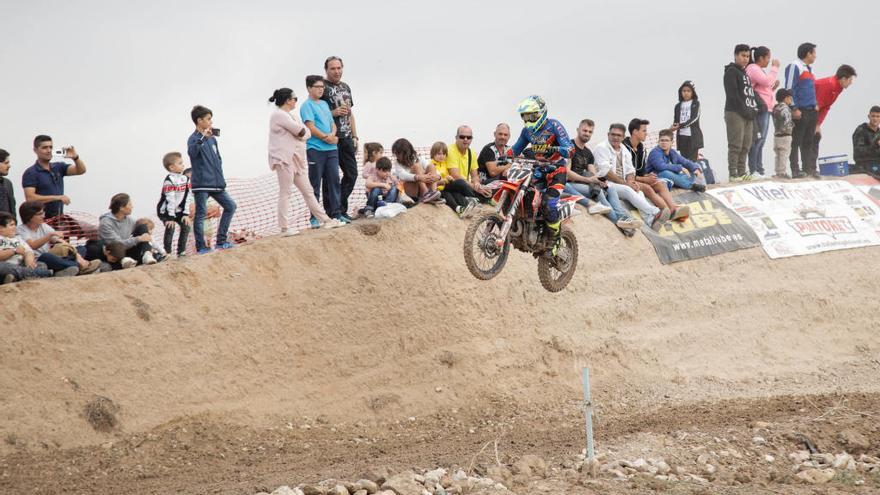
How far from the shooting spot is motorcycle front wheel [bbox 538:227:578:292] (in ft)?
45.1

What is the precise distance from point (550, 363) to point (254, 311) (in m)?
4.83

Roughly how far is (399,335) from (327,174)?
268 cm

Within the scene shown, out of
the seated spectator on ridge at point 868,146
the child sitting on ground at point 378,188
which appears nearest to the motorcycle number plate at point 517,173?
the child sitting on ground at point 378,188

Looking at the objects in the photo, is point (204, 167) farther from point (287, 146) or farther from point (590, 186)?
point (590, 186)

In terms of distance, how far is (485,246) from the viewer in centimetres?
1274

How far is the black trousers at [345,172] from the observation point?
16.3 metres

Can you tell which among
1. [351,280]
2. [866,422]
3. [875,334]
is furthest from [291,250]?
[875,334]

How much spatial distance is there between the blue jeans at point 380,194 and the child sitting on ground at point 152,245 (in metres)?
3.45

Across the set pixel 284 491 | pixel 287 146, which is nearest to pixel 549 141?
pixel 287 146

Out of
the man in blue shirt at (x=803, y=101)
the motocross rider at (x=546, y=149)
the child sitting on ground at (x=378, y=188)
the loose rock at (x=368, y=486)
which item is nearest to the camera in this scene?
the loose rock at (x=368, y=486)

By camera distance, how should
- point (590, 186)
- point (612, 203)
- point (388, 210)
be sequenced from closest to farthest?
1. point (388, 210)
2. point (590, 186)
3. point (612, 203)

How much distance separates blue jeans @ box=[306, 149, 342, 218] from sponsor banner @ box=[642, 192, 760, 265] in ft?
20.5

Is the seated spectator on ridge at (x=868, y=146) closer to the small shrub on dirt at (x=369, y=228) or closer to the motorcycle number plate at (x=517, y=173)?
the small shrub on dirt at (x=369, y=228)

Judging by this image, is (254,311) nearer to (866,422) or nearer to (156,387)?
(156,387)
